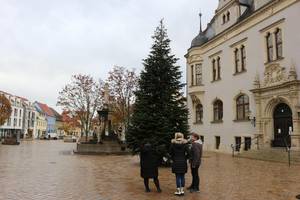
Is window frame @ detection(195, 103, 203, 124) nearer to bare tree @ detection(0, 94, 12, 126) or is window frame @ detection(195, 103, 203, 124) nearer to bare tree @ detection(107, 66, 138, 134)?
bare tree @ detection(107, 66, 138, 134)

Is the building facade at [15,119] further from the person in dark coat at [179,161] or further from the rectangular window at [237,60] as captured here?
the person in dark coat at [179,161]

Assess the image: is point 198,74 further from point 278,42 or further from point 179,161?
point 179,161

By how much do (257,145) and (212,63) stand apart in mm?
10956

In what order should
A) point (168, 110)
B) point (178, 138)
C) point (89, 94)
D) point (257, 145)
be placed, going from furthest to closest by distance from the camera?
point (89, 94) < point (257, 145) < point (168, 110) < point (178, 138)

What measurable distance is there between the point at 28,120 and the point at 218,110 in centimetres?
7731

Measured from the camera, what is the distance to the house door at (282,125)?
79.1 feet

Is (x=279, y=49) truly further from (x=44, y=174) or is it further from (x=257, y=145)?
(x=44, y=174)

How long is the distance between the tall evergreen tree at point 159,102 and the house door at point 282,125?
33.4 ft

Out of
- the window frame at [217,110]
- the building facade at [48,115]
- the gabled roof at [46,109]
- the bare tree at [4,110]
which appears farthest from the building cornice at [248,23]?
the gabled roof at [46,109]

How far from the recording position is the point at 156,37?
18.1 metres

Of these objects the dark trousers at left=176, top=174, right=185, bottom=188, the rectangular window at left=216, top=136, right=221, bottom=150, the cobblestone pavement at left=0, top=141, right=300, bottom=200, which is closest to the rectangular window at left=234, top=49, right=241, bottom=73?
the rectangular window at left=216, top=136, right=221, bottom=150

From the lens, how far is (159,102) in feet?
57.3

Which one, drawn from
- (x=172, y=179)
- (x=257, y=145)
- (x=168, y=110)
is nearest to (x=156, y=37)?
(x=168, y=110)

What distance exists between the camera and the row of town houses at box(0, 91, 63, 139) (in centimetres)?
8596
